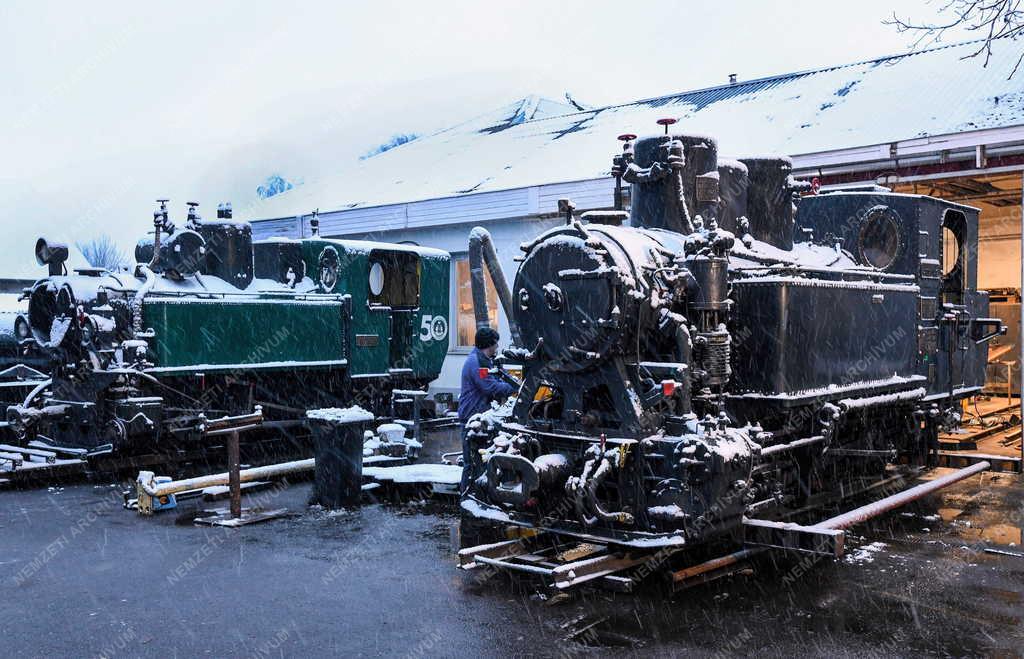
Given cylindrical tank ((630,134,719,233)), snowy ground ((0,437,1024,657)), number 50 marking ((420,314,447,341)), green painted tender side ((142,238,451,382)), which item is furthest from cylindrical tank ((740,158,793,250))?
number 50 marking ((420,314,447,341))

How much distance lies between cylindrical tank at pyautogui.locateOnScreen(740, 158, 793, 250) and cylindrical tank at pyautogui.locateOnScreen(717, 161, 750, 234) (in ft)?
0.60

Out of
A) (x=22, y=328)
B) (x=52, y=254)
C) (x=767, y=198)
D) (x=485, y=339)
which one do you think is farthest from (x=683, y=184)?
(x=22, y=328)

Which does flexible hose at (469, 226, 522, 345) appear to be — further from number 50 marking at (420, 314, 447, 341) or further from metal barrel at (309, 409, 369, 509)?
metal barrel at (309, 409, 369, 509)

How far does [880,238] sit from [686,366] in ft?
13.0

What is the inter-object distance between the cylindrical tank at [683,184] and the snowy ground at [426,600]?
260cm

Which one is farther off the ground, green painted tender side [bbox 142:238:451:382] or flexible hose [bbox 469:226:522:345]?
flexible hose [bbox 469:226:522:345]

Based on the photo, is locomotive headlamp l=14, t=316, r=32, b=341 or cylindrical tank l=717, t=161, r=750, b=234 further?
locomotive headlamp l=14, t=316, r=32, b=341

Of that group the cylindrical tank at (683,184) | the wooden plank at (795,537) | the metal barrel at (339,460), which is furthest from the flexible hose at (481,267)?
the wooden plank at (795,537)

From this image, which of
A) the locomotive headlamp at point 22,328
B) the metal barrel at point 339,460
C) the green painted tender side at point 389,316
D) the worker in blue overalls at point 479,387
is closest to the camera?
the metal barrel at point 339,460

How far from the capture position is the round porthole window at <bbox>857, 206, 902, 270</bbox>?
8945 mm

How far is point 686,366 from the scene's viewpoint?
6.07 meters

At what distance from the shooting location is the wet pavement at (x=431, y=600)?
4.91m

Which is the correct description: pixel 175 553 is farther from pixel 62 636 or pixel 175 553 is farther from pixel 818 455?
pixel 818 455

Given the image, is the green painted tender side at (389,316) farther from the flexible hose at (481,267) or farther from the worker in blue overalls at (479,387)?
the worker in blue overalls at (479,387)
